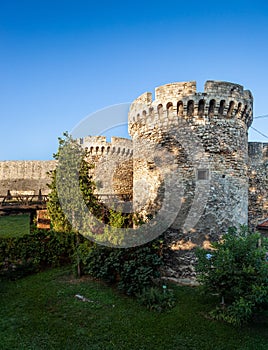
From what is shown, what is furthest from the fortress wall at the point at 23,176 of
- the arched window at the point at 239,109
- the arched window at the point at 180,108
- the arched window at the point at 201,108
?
Result: the arched window at the point at 239,109

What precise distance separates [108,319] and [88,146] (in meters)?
15.5

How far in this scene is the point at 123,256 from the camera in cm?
871

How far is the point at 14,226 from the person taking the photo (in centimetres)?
1667

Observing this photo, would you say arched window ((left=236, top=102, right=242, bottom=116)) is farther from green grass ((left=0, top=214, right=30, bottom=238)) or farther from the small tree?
green grass ((left=0, top=214, right=30, bottom=238))

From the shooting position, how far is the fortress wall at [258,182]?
1355 cm

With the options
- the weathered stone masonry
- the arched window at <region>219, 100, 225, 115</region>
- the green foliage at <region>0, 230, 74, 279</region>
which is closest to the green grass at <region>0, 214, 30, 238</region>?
the green foliage at <region>0, 230, 74, 279</region>

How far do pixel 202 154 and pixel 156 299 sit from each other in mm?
4725

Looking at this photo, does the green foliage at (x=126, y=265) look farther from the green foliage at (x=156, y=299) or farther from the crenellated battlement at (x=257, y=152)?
the crenellated battlement at (x=257, y=152)

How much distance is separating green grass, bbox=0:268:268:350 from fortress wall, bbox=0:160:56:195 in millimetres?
24990

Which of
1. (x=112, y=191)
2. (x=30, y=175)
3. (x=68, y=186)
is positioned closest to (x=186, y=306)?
(x=68, y=186)

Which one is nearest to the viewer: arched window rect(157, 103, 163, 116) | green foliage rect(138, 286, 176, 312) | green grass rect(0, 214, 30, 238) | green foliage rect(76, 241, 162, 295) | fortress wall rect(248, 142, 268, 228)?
green foliage rect(138, 286, 176, 312)

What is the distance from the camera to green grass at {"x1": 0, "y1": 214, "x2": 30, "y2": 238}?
14517 mm

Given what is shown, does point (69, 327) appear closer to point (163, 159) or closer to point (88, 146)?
point (163, 159)

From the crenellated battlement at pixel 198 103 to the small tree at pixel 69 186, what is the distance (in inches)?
127
